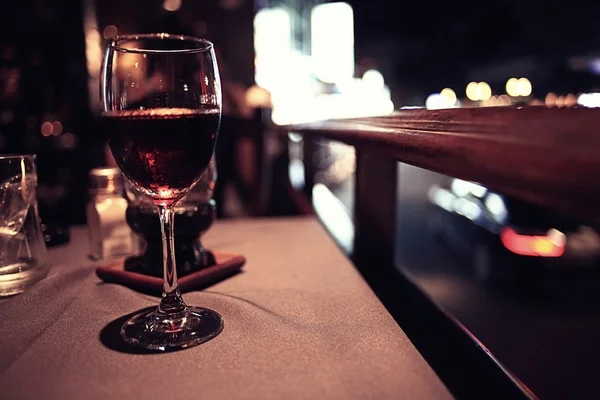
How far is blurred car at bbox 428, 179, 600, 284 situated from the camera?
3.66 metres

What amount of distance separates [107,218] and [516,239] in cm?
351

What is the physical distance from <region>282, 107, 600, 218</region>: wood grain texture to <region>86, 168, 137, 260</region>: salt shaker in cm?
70

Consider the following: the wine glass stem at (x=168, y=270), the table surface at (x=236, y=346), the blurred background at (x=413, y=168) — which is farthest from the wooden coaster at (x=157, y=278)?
the blurred background at (x=413, y=168)

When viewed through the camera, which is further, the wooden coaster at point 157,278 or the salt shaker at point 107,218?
the salt shaker at point 107,218

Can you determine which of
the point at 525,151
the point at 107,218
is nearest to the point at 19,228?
the point at 107,218

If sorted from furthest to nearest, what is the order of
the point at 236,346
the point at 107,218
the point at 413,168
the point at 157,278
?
the point at 413,168, the point at 107,218, the point at 157,278, the point at 236,346

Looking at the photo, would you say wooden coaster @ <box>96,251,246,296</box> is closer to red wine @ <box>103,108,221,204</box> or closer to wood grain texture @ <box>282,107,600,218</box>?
red wine @ <box>103,108,221,204</box>

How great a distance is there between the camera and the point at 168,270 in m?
0.63

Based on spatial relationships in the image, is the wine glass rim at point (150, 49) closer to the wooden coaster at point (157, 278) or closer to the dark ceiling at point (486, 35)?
the wooden coaster at point (157, 278)

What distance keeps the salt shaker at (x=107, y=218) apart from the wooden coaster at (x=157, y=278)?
0.12 metres

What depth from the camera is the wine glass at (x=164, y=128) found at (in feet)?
1.97

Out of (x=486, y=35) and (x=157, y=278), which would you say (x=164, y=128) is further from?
(x=486, y=35)

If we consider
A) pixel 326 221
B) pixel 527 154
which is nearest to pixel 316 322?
pixel 527 154

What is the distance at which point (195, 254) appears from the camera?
0.87 m
